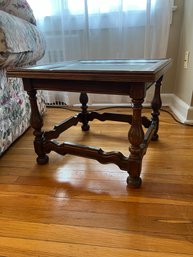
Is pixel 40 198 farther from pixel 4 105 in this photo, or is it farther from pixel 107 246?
pixel 4 105

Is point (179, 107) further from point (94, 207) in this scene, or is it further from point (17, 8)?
point (17, 8)

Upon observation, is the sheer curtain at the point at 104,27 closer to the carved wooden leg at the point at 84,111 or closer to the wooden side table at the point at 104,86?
the carved wooden leg at the point at 84,111

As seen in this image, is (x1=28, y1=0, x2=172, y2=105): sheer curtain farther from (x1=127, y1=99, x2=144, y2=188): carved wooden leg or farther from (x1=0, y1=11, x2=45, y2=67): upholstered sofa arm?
(x1=127, y1=99, x2=144, y2=188): carved wooden leg

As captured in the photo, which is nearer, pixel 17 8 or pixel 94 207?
pixel 94 207

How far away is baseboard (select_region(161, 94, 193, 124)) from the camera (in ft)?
4.41

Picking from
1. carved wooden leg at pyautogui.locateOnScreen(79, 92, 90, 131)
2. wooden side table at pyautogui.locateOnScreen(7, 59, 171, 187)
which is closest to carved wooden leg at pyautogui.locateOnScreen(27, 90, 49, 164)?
wooden side table at pyautogui.locateOnScreen(7, 59, 171, 187)

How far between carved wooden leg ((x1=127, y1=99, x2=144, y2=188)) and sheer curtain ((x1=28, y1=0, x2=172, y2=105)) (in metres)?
1.03

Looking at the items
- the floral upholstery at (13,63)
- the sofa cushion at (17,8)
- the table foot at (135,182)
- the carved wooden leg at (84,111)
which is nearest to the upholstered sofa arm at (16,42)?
the floral upholstery at (13,63)

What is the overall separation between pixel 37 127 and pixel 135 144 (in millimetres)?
417

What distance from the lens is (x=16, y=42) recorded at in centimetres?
94

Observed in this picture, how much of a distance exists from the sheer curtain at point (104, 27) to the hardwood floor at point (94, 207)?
34.0 inches

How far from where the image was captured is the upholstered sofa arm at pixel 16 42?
865 millimetres

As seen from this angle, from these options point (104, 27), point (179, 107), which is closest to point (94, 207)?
point (179, 107)

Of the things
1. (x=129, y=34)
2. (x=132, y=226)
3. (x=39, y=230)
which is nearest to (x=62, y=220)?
(x=39, y=230)
